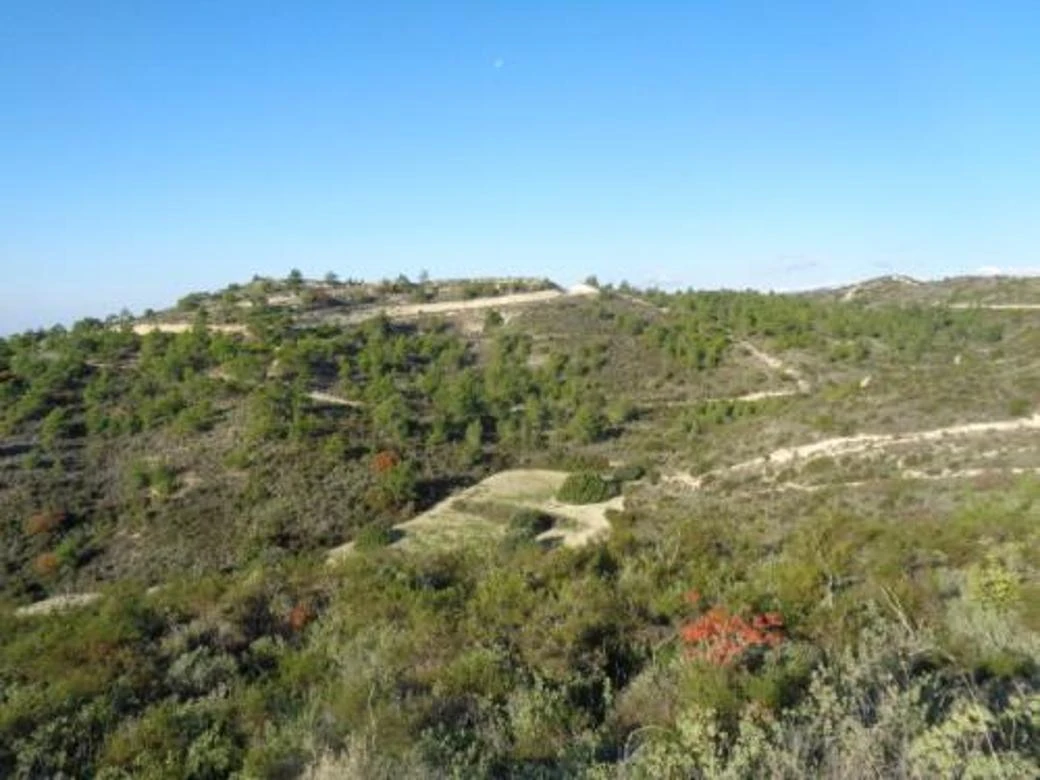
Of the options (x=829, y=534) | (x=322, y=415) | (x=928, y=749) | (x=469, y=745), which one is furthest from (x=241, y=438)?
(x=928, y=749)

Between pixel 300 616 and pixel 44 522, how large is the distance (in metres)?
22.1

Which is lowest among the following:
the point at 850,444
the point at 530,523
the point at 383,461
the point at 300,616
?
the point at 530,523

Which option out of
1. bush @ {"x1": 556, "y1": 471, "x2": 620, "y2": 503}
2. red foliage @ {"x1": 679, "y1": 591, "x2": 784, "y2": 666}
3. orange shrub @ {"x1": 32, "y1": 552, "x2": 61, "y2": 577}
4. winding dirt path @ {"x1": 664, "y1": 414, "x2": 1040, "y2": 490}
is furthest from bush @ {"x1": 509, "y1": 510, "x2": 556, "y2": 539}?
red foliage @ {"x1": 679, "y1": 591, "x2": 784, "y2": 666}

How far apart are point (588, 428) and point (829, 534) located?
25.3 metres

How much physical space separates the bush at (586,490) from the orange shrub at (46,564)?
1656 centimetres

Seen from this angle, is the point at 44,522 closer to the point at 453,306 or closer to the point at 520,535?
the point at 520,535

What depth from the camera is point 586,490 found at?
30.7 meters

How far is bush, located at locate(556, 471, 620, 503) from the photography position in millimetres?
30469

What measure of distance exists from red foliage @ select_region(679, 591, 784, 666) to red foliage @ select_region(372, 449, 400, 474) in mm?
25144

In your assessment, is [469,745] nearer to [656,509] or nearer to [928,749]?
[928,749]

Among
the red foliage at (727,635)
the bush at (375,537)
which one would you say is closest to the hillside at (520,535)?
the red foliage at (727,635)

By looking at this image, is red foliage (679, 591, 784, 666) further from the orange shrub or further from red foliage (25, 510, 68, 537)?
red foliage (25, 510, 68, 537)

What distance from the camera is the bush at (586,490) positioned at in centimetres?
3047

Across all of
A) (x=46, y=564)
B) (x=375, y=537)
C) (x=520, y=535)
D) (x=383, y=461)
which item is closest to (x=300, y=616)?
(x=520, y=535)
